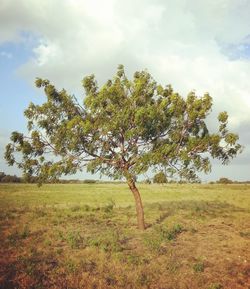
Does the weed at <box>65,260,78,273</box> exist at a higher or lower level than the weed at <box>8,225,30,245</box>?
lower

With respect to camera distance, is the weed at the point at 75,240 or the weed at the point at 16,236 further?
the weed at the point at 16,236

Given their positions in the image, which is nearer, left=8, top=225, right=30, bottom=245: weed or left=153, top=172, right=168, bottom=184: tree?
left=8, top=225, right=30, bottom=245: weed

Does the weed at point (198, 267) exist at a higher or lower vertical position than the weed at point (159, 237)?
lower

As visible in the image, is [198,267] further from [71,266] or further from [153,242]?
[71,266]

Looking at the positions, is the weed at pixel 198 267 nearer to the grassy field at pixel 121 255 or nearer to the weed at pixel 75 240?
the grassy field at pixel 121 255

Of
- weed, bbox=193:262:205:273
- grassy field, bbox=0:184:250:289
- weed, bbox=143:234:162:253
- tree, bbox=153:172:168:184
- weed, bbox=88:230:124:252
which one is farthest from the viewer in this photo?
tree, bbox=153:172:168:184

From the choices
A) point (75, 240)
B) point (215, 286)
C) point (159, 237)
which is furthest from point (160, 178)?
point (215, 286)

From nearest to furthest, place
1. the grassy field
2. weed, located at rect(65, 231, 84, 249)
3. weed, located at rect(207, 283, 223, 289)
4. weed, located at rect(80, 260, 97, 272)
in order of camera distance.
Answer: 1. weed, located at rect(207, 283, 223, 289)
2. the grassy field
3. weed, located at rect(80, 260, 97, 272)
4. weed, located at rect(65, 231, 84, 249)

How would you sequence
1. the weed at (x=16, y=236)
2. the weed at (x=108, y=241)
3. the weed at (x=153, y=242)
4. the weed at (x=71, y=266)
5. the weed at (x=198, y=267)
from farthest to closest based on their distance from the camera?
the weed at (x=16, y=236), the weed at (x=153, y=242), the weed at (x=108, y=241), the weed at (x=198, y=267), the weed at (x=71, y=266)

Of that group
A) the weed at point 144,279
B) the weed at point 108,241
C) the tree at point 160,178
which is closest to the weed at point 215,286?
the weed at point 144,279

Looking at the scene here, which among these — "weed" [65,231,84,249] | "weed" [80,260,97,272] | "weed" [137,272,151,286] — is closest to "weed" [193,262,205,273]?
"weed" [137,272,151,286]

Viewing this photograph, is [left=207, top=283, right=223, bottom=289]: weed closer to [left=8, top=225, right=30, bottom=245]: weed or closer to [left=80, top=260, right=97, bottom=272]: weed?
[left=80, top=260, right=97, bottom=272]: weed

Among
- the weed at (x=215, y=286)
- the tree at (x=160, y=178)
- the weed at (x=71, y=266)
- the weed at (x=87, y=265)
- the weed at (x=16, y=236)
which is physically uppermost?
the tree at (x=160, y=178)

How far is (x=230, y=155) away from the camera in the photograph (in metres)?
21.3
